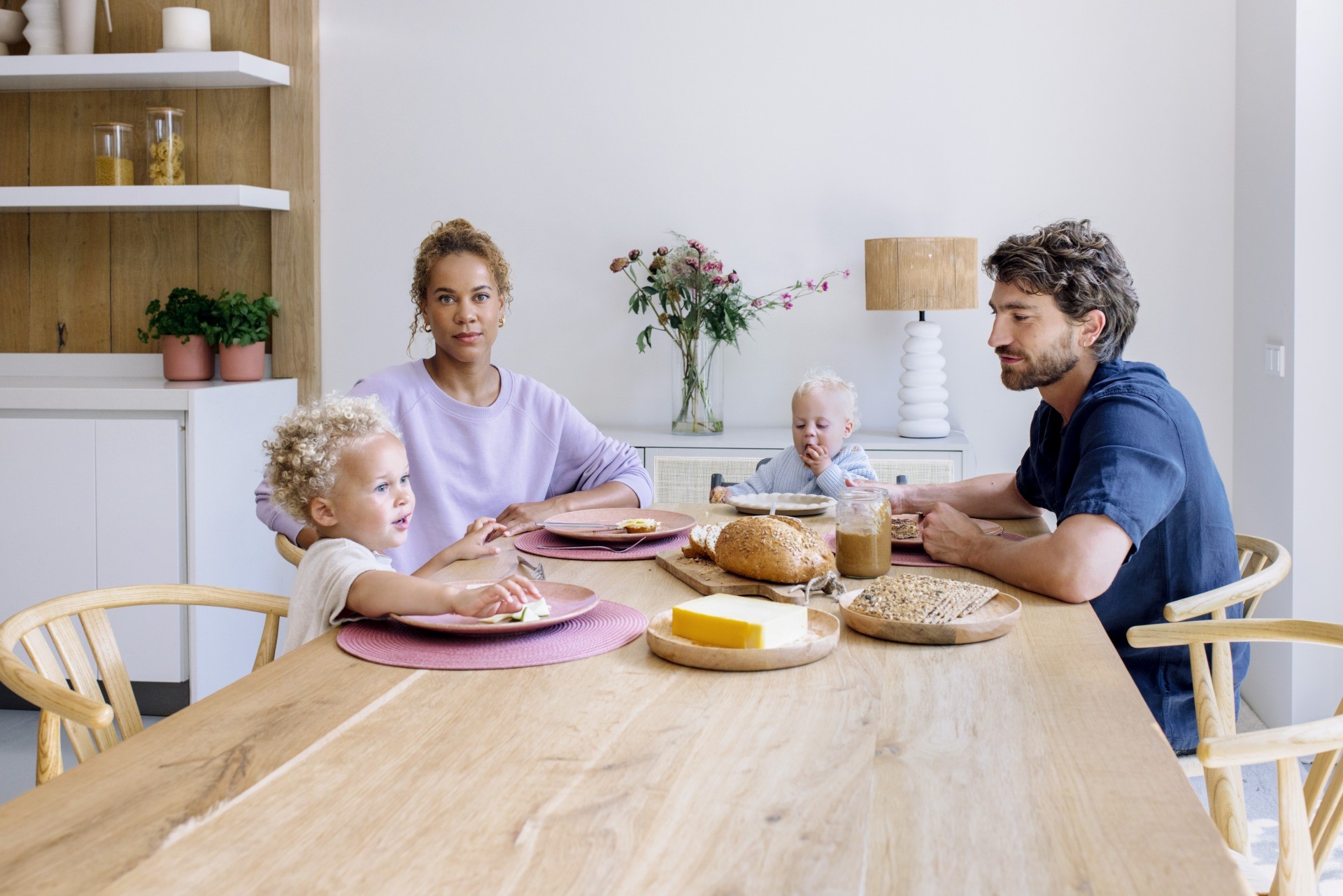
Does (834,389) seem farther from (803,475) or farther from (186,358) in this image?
(186,358)

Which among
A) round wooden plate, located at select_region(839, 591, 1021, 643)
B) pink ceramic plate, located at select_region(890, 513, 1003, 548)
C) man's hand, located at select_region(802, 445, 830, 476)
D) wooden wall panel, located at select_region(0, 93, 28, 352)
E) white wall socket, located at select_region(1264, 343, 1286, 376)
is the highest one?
wooden wall panel, located at select_region(0, 93, 28, 352)

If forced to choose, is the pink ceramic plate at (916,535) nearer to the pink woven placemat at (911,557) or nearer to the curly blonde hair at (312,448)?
the pink woven placemat at (911,557)

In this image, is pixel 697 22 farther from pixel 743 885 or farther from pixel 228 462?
pixel 743 885

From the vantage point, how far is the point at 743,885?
2.43 feet

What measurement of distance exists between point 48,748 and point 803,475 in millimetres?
1929

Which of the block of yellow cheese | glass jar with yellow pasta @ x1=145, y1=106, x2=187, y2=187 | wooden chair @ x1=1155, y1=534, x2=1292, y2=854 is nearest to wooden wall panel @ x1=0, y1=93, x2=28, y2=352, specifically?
glass jar with yellow pasta @ x1=145, y1=106, x2=187, y2=187

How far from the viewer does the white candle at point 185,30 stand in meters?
3.62

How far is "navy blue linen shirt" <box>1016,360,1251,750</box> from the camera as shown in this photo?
1.57 m

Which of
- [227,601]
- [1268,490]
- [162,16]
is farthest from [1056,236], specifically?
[162,16]

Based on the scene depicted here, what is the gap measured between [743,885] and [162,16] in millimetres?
3735

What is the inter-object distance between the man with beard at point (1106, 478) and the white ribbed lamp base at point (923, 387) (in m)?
1.40

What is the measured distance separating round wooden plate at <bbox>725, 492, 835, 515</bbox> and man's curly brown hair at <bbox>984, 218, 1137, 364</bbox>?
56 centimetres

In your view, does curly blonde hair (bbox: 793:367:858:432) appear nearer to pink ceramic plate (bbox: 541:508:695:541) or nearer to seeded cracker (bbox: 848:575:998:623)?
pink ceramic plate (bbox: 541:508:695:541)

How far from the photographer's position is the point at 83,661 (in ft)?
4.61
